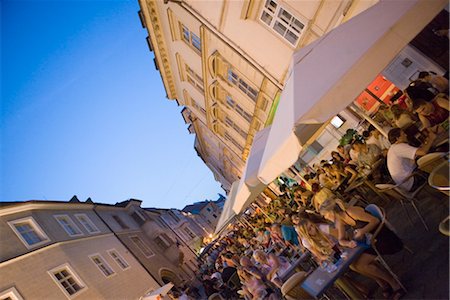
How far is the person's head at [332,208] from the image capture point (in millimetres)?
4879

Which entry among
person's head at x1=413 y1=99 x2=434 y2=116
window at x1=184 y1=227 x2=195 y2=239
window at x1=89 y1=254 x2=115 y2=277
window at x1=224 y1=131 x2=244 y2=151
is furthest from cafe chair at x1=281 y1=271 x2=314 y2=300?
Result: window at x1=184 y1=227 x2=195 y2=239

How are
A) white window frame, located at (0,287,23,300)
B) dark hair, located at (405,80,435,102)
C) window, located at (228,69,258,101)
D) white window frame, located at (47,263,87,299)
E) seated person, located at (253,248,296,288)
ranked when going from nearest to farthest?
dark hair, located at (405,80,435,102)
seated person, located at (253,248,296,288)
white window frame, located at (0,287,23,300)
white window frame, located at (47,263,87,299)
window, located at (228,69,258,101)

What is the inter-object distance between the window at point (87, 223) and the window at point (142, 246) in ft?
15.8

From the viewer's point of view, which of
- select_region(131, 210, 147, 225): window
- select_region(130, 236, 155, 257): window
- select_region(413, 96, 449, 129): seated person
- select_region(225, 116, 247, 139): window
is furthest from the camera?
select_region(131, 210, 147, 225): window

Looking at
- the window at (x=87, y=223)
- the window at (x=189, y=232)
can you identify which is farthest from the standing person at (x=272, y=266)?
the window at (x=189, y=232)

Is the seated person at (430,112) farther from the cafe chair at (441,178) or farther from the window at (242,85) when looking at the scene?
the window at (242,85)

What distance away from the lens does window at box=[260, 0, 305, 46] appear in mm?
11914

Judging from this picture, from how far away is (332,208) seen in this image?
16.3ft

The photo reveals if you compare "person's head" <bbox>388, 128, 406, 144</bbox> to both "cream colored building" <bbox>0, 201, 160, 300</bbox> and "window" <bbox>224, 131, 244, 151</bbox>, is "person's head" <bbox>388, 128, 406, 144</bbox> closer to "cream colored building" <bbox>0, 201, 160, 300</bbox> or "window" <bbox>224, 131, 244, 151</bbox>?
"cream colored building" <bbox>0, 201, 160, 300</bbox>

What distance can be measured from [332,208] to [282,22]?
957 centimetres

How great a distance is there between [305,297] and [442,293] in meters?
1.89

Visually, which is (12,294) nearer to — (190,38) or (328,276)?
(328,276)

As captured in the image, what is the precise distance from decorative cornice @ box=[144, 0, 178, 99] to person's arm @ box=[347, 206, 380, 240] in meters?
18.2

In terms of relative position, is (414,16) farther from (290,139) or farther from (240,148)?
(240,148)
